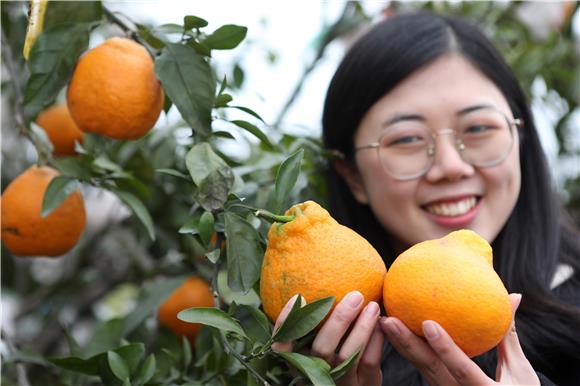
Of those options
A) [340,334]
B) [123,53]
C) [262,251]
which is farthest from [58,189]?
[340,334]

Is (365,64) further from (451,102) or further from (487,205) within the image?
(487,205)

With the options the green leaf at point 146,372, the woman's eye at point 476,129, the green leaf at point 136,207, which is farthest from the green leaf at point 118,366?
the woman's eye at point 476,129

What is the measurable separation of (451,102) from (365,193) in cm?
24

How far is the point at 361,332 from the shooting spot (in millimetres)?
772

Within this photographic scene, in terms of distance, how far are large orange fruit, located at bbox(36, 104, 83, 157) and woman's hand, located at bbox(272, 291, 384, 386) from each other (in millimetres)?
677

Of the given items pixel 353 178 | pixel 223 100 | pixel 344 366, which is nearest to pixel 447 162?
pixel 353 178

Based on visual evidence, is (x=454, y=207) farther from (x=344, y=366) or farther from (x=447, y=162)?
(x=344, y=366)

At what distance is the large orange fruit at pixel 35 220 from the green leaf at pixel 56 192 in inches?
1.4

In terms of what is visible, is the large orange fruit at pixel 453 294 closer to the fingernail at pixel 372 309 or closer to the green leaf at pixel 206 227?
the fingernail at pixel 372 309

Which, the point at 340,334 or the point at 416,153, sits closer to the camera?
the point at 340,334

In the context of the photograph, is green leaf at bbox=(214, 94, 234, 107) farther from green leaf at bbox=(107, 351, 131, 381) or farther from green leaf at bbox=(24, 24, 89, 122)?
green leaf at bbox=(107, 351, 131, 381)

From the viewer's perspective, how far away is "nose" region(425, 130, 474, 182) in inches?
46.6

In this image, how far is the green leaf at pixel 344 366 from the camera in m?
0.77

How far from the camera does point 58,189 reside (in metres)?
1.04
